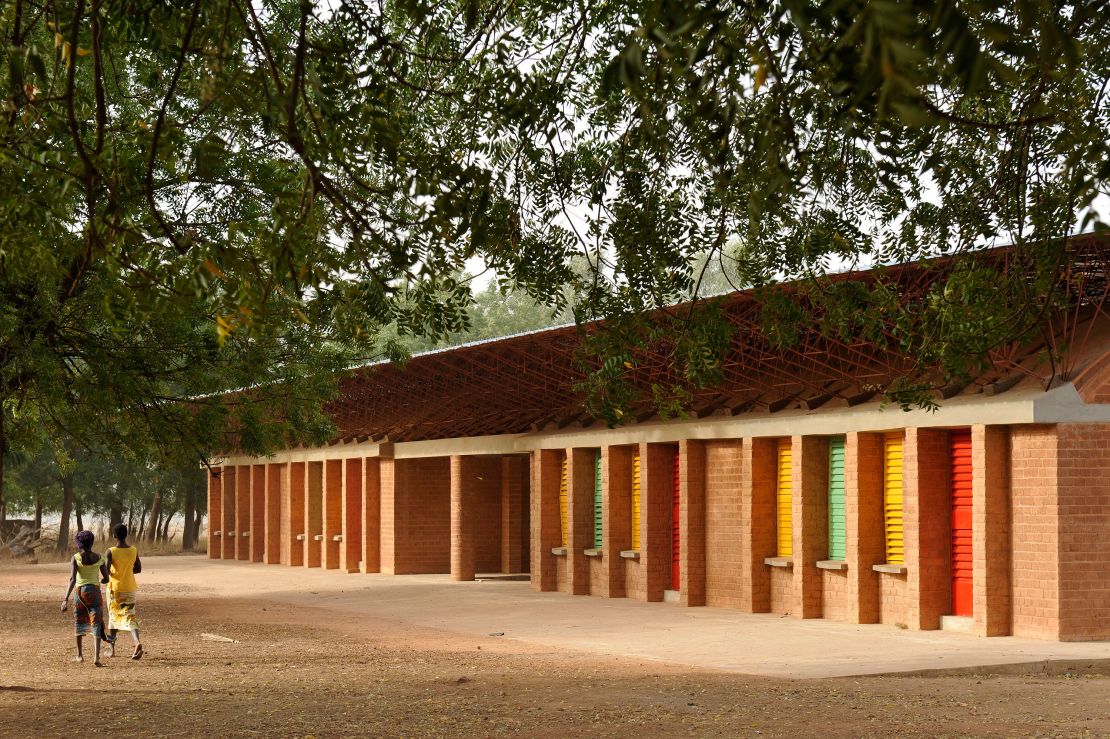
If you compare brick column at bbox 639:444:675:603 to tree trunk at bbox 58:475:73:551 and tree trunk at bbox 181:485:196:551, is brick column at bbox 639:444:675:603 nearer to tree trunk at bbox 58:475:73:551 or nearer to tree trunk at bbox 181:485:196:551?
tree trunk at bbox 181:485:196:551

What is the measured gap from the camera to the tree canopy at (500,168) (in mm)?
7016

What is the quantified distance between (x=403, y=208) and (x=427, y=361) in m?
17.8

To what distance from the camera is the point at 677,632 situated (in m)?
19.4

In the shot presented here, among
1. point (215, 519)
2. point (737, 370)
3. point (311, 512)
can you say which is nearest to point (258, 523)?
point (311, 512)

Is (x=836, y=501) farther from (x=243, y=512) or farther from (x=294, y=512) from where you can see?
A: (x=243, y=512)

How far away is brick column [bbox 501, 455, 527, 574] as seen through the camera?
109 feet

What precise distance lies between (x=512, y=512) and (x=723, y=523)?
11.4 meters

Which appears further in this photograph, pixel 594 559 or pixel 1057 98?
pixel 594 559

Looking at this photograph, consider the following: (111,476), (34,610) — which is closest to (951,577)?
(34,610)

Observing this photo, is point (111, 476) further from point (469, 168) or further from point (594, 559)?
point (469, 168)

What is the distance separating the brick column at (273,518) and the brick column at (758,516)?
22.7 metres

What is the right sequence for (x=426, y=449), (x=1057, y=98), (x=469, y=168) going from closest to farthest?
(x=469, y=168)
(x=1057, y=98)
(x=426, y=449)

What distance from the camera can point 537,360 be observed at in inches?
998

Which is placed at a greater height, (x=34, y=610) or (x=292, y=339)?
(x=292, y=339)
